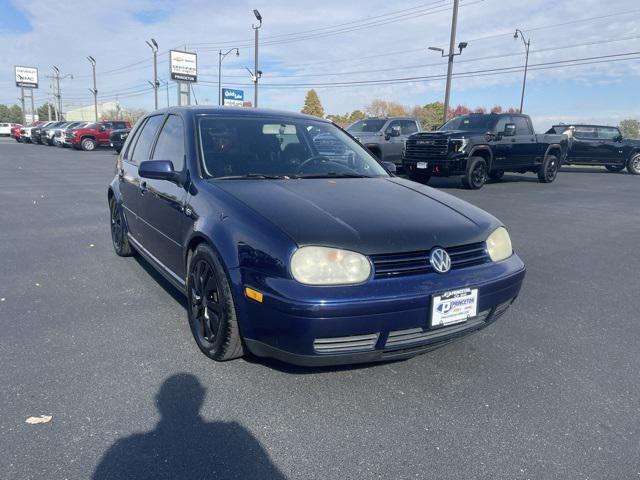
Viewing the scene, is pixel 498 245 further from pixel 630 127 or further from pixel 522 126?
pixel 630 127

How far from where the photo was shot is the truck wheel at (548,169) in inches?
592

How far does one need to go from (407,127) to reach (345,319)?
14.3 meters

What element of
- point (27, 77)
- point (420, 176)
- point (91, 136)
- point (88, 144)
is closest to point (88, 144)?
point (88, 144)

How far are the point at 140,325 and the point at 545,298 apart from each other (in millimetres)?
3497

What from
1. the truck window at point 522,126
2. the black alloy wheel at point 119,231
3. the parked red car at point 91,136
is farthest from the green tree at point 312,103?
the black alloy wheel at point 119,231

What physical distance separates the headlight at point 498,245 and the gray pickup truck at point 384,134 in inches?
449

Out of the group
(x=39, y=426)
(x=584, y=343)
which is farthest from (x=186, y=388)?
(x=584, y=343)

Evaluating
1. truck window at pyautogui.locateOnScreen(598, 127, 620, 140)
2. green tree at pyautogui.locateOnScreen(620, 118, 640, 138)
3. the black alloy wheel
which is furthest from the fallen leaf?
green tree at pyautogui.locateOnScreen(620, 118, 640, 138)

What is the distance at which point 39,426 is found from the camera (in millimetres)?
2393

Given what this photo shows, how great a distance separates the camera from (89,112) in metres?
121

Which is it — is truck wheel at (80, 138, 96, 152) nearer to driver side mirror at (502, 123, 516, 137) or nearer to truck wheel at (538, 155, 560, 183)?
driver side mirror at (502, 123, 516, 137)

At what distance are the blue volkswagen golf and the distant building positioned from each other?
12228 cm

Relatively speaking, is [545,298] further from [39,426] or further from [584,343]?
[39,426]

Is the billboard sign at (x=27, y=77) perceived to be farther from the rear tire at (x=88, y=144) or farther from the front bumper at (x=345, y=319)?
the front bumper at (x=345, y=319)
